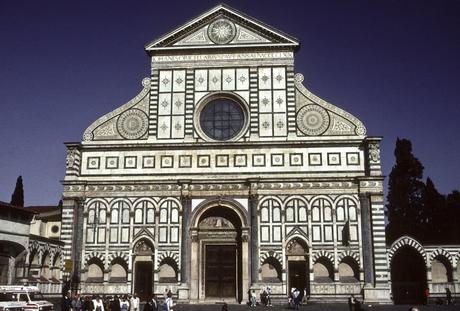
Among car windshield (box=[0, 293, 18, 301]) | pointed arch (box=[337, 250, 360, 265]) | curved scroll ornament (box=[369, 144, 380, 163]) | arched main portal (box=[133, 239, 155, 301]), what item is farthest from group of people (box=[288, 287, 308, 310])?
car windshield (box=[0, 293, 18, 301])

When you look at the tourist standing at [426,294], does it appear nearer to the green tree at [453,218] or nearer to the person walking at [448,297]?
the person walking at [448,297]

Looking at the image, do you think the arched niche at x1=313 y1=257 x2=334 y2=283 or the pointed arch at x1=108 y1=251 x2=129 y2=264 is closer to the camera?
the arched niche at x1=313 y1=257 x2=334 y2=283

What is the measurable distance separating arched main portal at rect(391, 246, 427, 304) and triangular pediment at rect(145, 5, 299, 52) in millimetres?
15883

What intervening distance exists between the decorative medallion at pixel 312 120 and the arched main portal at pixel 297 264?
687 cm

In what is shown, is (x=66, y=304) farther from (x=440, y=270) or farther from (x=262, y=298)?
A: (x=440, y=270)

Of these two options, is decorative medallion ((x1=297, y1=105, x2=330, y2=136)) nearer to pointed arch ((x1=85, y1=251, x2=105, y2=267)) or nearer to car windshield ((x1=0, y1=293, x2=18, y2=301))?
pointed arch ((x1=85, y1=251, x2=105, y2=267))

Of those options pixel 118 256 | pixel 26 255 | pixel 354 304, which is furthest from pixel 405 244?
pixel 26 255

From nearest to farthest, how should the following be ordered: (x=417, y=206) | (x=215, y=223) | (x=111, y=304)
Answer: (x=111, y=304) < (x=215, y=223) < (x=417, y=206)

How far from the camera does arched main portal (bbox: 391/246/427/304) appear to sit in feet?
115

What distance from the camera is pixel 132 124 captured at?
35.0 m

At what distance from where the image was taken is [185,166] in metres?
33.9

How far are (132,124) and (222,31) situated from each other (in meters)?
8.62

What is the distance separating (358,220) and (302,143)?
5722 millimetres

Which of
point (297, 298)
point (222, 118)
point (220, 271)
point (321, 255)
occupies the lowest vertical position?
point (297, 298)
